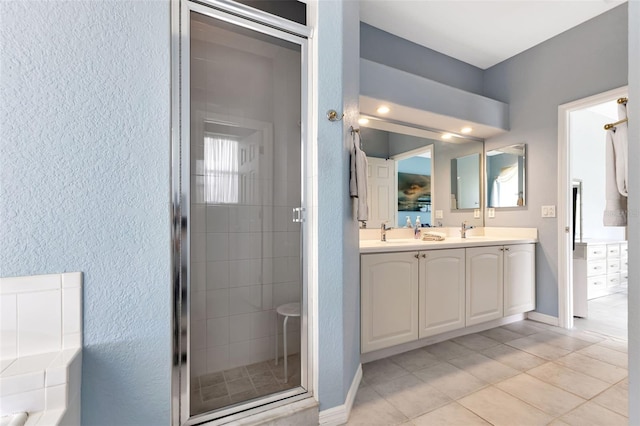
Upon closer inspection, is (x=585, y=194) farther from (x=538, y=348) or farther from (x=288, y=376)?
(x=288, y=376)

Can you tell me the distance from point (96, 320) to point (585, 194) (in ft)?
19.6

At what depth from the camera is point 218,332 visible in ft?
4.47

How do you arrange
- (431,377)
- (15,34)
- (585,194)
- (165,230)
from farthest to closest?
1. (585,194)
2. (431,377)
3. (165,230)
4. (15,34)

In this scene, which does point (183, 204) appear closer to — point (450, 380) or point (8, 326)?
point (8, 326)


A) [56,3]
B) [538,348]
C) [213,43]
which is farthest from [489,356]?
[56,3]

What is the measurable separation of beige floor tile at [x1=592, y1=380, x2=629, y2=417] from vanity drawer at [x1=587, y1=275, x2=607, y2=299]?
2618mm

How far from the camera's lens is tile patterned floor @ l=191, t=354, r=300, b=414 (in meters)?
1.27

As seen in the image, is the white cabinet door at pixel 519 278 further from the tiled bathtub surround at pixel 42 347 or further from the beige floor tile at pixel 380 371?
the tiled bathtub surround at pixel 42 347

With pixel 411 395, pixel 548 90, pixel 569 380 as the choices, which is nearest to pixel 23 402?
pixel 411 395

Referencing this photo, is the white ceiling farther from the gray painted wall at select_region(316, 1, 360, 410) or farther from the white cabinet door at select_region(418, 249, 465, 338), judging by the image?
the white cabinet door at select_region(418, 249, 465, 338)

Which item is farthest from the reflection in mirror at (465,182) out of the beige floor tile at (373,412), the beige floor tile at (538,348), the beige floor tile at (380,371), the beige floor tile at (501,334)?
the beige floor tile at (373,412)

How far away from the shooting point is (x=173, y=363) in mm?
1171

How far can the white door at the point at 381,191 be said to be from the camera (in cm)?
252

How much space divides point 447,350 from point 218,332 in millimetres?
1828
